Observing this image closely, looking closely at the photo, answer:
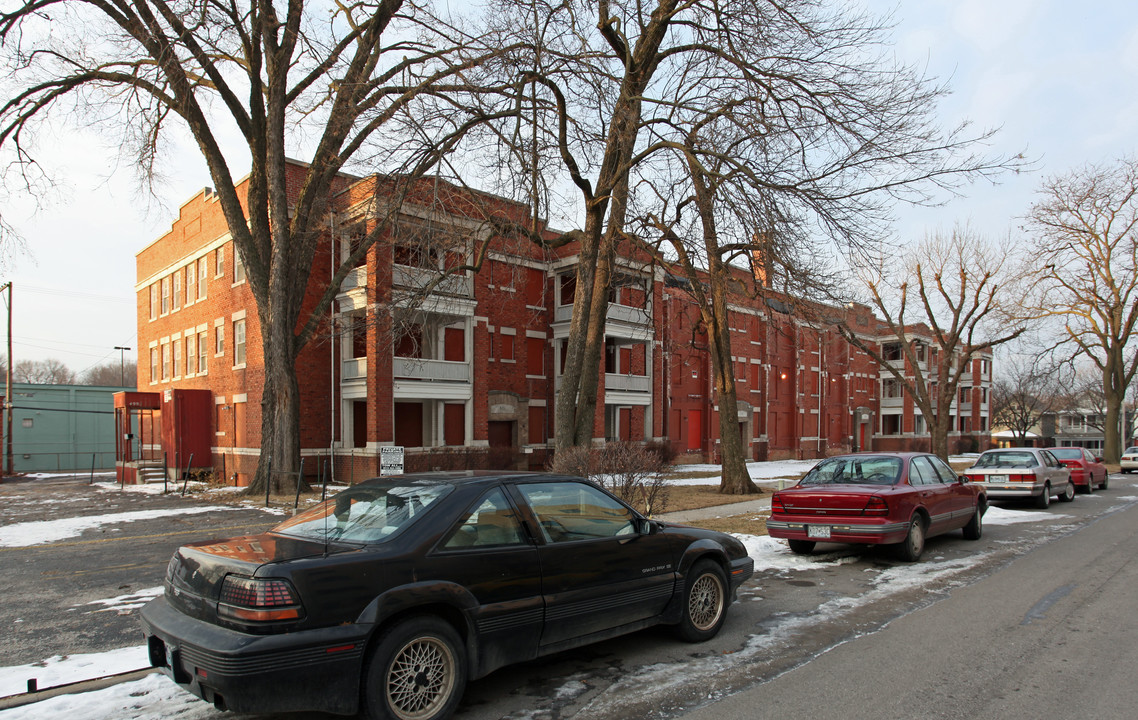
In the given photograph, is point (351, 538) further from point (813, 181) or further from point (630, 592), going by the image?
Answer: point (813, 181)

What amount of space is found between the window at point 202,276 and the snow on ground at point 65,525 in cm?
1572

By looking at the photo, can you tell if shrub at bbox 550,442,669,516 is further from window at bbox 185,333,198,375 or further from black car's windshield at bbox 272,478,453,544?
window at bbox 185,333,198,375

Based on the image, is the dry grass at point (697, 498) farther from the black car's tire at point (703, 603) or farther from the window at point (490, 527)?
the window at point (490, 527)

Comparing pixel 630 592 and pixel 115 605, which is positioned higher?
pixel 630 592

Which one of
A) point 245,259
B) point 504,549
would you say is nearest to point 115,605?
point 504,549

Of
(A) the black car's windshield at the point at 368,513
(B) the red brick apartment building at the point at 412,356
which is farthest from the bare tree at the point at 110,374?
(A) the black car's windshield at the point at 368,513

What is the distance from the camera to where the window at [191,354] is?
105 ft

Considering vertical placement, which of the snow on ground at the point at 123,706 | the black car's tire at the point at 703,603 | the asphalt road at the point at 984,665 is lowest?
the asphalt road at the point at 984,665

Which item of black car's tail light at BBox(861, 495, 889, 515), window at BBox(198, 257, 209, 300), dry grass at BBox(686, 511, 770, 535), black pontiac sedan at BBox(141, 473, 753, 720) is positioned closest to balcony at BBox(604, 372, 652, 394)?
window at BBox(198, 257, 209, 300)

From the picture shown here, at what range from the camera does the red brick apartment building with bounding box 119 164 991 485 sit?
2342 cm

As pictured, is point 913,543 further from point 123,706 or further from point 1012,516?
point 123,706

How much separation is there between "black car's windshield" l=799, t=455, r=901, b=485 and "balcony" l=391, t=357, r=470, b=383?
53.0 ft

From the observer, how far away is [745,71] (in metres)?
13.5

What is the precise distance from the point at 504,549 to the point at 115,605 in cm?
530
